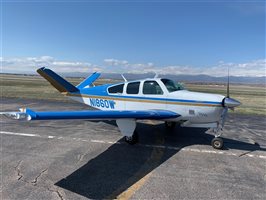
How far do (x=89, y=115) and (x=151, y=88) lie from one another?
9.95 feet

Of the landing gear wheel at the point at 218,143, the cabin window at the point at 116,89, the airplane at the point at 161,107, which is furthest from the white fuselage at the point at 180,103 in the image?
the landing gear wheel at the point at 218,143

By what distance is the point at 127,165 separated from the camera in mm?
6203

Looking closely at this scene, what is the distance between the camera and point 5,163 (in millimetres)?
6176

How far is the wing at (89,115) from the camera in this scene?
507 centimetres

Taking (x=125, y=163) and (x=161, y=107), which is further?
(x=161, y=107)

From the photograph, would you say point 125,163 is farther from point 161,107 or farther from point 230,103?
point 230,103

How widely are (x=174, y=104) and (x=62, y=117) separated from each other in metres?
4.14

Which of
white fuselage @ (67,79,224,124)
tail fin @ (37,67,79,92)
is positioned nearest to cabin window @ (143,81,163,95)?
white fuselage @ (67,79,224,124)

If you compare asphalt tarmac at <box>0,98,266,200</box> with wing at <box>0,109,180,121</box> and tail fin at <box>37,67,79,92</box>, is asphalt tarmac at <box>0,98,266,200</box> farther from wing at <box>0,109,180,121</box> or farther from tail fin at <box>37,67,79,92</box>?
tail fin at <box>37,67,79,92</box>

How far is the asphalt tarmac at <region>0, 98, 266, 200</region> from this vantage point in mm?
4797

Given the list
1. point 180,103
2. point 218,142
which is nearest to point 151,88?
point 180,103

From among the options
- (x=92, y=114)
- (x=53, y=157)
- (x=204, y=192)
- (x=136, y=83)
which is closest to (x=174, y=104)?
(x=136, y=83)

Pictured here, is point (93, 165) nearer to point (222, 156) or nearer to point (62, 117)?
point (62, 117)

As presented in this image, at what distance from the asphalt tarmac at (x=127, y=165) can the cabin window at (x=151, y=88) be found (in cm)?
199
